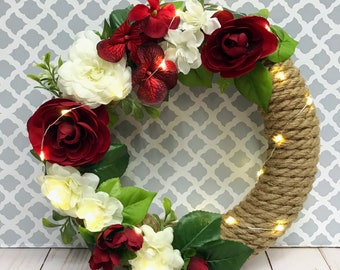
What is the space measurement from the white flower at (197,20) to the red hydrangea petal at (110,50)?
0.13 m

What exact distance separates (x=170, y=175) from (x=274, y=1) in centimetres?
47

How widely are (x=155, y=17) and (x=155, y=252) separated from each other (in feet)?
1.50

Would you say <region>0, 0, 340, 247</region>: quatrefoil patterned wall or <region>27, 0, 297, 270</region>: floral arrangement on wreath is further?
<region>0, 0, 340, 247</region>: quatrefoil patterned wall

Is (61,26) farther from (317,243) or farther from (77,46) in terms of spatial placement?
(317,243)

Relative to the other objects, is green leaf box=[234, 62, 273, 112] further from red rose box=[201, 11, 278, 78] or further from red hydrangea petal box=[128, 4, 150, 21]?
red hydrangea petal box=[128, 4, 150, 21]

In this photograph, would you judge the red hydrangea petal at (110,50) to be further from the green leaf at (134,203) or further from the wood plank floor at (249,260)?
the wood plank floor at (249,260)

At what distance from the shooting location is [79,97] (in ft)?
2.90

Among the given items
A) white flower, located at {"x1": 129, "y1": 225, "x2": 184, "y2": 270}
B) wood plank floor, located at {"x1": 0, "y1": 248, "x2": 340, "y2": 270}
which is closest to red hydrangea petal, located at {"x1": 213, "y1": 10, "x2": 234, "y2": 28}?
white flower, located at {"x1": 129, "y1": 225, "x2": 184, "y2": 270}

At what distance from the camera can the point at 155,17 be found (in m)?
0.90

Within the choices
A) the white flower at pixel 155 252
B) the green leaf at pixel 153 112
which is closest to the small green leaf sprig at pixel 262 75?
the green leaf at pixel 153 112

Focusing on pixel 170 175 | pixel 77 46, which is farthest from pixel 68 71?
pixel 170 175

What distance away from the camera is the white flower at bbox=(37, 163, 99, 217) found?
90 centimetres

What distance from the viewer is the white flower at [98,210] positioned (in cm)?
90

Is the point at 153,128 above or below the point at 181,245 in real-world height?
above
